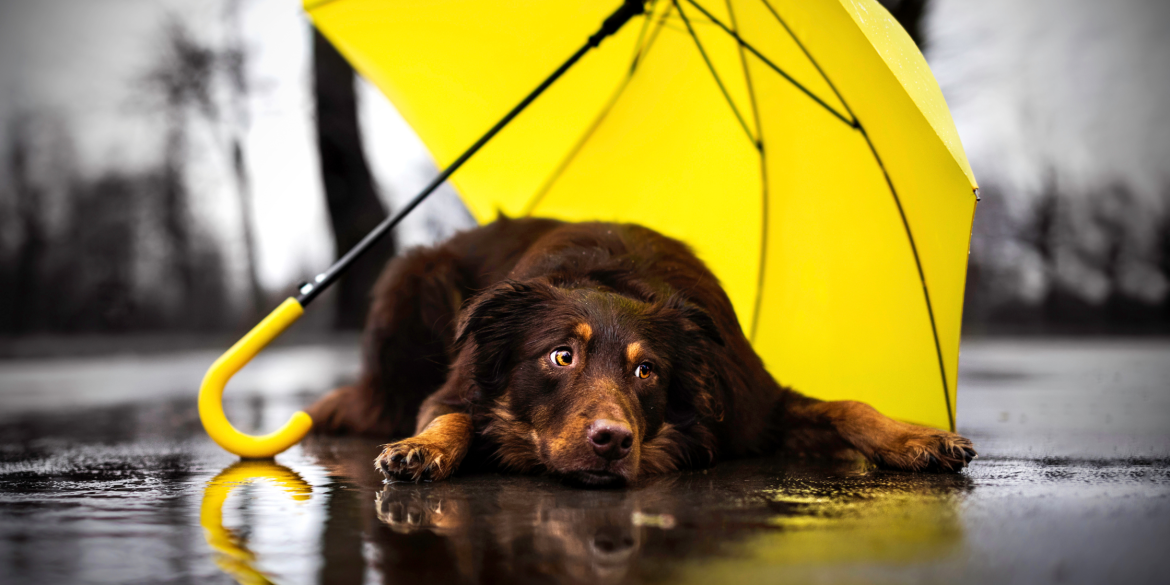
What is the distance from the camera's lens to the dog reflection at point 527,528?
1631 mm

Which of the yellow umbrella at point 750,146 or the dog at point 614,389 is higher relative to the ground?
the yellow umbrella at point 750,146

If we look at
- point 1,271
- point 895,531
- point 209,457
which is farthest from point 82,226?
point 895,531

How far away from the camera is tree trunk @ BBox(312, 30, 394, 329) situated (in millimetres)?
10859

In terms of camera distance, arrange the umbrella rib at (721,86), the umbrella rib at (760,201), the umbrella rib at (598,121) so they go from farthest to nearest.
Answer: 1. the umbrella rib at (598,121)
2. the umbrella rib at (721,86)
3. the umbrella rib at (760,201)

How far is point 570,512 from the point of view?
2207 mm

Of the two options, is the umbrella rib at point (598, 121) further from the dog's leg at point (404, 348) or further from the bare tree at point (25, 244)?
the bare tree at point (25, 244)

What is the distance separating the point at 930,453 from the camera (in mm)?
2873

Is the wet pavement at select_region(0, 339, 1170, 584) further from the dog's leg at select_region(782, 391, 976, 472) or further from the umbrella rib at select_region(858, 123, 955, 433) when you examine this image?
the umbrella rib at select_region(858, 123, 955, 433)

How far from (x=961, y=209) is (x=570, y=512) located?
197 cm

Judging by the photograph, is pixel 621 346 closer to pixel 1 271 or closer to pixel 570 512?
pixel 570 512

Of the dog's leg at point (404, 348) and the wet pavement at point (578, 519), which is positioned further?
the dog's leg at point (404, 348)

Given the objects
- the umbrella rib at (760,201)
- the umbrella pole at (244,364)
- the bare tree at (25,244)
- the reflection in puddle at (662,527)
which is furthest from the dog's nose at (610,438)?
the bare tree at (25,244)

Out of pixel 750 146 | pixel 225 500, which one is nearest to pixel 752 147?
pixel 750 146

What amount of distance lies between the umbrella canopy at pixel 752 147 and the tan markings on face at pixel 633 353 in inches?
53.7
